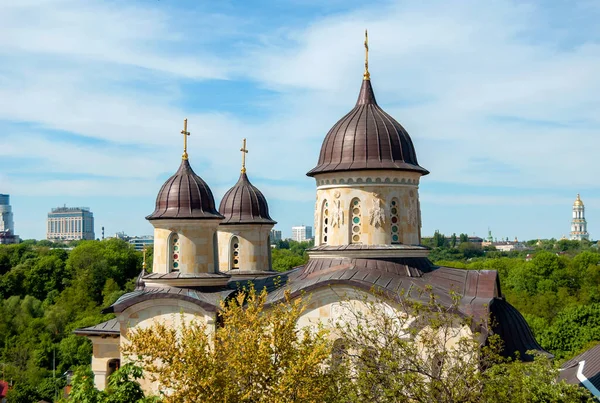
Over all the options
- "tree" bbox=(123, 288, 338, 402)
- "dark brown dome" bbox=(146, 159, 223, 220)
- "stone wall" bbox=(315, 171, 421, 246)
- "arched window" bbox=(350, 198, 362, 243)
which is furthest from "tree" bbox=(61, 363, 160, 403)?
"arched window" bbox=(350, 198, 362, 243)

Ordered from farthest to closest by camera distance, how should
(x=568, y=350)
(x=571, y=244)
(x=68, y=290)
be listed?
(x=571, y=244)
(x=68, y=290)
(x=568, y=350)

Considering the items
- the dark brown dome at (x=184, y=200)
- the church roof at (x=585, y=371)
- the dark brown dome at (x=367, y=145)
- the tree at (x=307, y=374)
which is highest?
the dark brown dome at (x=367, y=145)

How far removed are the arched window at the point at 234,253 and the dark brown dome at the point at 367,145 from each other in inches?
303

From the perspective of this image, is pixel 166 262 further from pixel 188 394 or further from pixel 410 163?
pixel 188 394

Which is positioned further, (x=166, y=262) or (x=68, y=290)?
(x=68, y=290)

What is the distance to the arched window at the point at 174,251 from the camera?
869 inches

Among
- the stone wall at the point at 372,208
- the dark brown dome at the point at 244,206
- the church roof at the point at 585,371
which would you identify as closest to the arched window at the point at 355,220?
the stone wall at the point at 372,208

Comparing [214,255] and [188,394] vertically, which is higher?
[214,255]

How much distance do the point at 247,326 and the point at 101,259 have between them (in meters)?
64.0

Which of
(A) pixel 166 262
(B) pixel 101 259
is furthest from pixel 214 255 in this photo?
(B) pixel 101 259

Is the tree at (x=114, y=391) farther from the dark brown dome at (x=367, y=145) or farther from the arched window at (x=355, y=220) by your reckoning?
the dark brown dome at (x=367, y=145)

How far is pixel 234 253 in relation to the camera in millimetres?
29016

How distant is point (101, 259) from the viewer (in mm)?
74875

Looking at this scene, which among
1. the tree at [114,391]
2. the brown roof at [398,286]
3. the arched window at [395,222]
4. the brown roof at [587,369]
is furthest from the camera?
the brown roof at [587,369]
